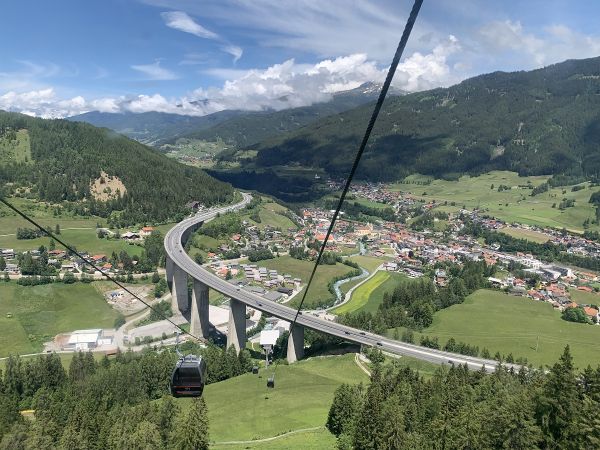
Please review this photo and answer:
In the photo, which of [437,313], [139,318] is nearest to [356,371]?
[437,313]

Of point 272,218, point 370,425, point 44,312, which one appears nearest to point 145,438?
point 370,425

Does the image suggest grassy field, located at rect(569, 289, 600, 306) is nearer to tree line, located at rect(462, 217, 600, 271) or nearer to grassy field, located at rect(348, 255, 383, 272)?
tree line, located at rect(462, 217, 600, 271)

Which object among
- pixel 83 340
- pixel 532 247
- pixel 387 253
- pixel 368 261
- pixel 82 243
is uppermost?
pixel 82 243

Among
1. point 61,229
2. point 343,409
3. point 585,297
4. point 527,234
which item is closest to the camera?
point 343,409

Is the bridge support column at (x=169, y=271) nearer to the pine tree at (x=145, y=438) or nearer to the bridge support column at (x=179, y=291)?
the bridge support column at (x=179, y=291)

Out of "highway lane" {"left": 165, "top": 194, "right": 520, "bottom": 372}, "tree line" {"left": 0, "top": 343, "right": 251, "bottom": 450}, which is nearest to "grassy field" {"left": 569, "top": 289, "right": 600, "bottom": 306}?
"highway lane" {"left": 165, "top": 194, "right": 520, "bottom": 372}

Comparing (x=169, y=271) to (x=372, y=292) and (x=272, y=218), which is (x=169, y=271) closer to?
(x=372, y=292)

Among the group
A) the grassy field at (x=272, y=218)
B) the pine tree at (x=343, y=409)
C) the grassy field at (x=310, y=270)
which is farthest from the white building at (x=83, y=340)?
the grassy field at (x=272, y=218)

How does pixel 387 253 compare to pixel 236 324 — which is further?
pixel 387 253
